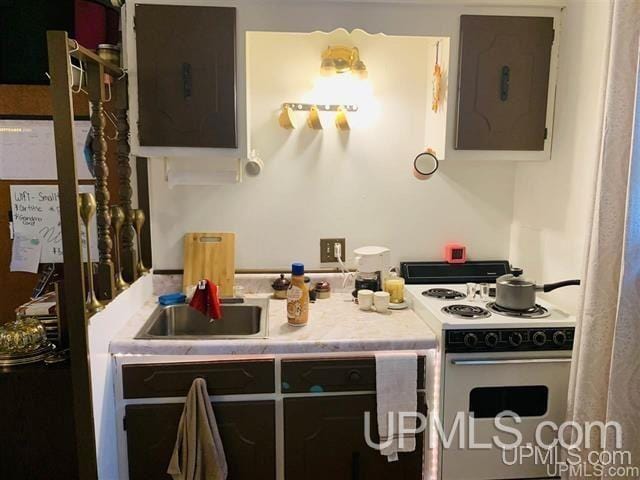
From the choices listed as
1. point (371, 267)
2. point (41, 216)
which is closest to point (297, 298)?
point (371, 267)

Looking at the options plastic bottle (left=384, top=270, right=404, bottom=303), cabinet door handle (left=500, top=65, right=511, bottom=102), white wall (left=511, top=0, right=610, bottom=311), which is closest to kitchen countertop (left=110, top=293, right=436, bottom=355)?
plastic bottle (left=384, top=270, right=404, bottom=303)

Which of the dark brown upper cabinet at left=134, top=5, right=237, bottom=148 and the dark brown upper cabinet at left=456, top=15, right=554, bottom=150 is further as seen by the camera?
the dark brown upper cabinet at left=456, top=15, right=554, bottom=150

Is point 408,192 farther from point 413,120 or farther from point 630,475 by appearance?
point 630,475

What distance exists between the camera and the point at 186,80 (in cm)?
178

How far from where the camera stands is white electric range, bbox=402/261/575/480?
65.6 inches

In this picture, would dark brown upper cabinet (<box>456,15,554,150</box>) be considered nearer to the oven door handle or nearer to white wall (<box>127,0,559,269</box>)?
white wall (<box>127,0,559,269</box>)

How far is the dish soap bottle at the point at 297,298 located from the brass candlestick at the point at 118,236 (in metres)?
0.64

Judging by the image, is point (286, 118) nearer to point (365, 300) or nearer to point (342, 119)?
point (342, 119)

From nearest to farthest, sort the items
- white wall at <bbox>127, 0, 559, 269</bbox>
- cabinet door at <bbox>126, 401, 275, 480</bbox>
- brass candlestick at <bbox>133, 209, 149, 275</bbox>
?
cabinet door at <bbox>126, 401, 275, 480</bbox>
brass candlestick at <bbox>133, 209, 149, 275</bbox>
white wall at <bbox>127, 0, 559, 269</bbox>

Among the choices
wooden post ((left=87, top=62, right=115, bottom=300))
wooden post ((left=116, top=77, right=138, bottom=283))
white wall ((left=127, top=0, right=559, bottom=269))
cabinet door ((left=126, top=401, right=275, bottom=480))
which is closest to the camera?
wooden post ((left=87, top=62, right=115, bottom=300))

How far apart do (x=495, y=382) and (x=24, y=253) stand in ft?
7.23

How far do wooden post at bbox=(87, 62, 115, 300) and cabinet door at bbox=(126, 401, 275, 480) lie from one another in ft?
1.49

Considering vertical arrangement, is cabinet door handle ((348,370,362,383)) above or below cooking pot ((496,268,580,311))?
below

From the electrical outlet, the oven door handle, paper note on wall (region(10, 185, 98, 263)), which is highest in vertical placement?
paper note on wall (region(10, 185, 98, 263))
